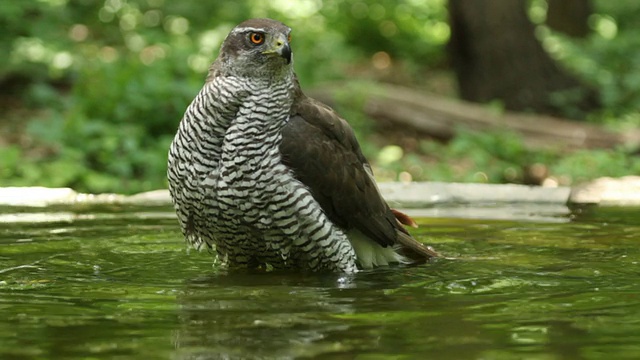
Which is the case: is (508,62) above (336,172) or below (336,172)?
above

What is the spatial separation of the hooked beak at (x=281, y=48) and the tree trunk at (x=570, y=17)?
48.3 ft

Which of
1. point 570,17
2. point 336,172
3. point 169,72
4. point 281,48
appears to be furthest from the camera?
point 570,17

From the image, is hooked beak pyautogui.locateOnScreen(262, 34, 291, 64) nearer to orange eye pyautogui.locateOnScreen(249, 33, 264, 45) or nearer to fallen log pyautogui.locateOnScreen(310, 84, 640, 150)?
orange eye pyautogui.locateOnScreen(249, 33, 264, 45)

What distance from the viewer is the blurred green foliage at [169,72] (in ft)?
33.6

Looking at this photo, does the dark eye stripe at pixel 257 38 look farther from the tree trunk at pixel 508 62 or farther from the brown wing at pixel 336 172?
the tree trunk at pixel 508 62

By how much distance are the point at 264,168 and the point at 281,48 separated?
1.91ft

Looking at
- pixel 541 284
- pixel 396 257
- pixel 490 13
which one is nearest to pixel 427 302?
pixel 541 284

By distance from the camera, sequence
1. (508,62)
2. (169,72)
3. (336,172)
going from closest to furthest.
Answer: (336,172)
(169,72)
(508,62)

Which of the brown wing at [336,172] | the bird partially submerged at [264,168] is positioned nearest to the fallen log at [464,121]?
the brown wing at [336,172]

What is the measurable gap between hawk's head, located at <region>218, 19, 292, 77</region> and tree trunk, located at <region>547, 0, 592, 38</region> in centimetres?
1467

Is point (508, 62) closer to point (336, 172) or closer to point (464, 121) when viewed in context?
point (464, 121)

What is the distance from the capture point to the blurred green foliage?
10234mm

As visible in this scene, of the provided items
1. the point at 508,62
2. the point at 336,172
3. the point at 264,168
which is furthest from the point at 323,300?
the point at 508,62

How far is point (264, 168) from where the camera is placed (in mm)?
4801
